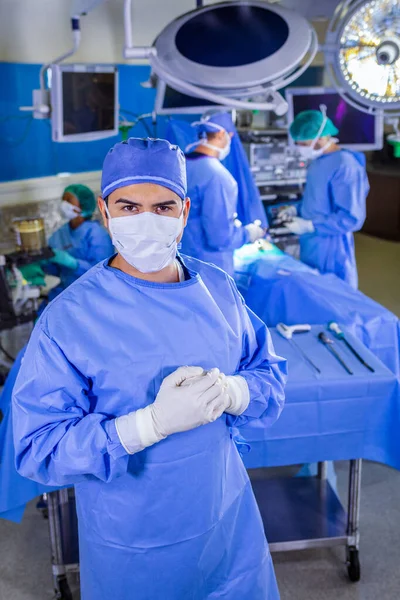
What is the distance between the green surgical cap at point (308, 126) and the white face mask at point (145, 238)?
2.26 m

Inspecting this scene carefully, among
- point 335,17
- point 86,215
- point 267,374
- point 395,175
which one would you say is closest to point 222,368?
point 267,374

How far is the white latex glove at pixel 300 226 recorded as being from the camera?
11.9ft

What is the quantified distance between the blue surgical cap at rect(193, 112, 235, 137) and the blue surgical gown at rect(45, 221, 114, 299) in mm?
747

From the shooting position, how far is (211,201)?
10.4 ft

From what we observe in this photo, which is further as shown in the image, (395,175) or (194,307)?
(395,175)

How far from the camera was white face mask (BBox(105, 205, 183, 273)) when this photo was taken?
134 centimetres

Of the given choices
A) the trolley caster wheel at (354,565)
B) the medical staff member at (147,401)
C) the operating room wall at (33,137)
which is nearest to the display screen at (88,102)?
the operating room wall at (33,137)

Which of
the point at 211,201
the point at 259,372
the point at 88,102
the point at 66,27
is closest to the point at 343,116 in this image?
the point at 211,201

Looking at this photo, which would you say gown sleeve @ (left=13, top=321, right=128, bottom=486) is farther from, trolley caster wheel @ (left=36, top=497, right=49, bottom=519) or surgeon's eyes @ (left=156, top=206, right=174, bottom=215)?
trolley caster wheel @ (left=36, top=497, right=49, bottom=519)

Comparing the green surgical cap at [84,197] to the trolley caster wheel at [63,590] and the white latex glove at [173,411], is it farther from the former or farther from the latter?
the white latex glove at [173,411]

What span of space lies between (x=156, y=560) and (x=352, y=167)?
2.64 m

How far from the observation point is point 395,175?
267 inches

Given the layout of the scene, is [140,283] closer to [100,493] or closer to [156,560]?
[100,493]

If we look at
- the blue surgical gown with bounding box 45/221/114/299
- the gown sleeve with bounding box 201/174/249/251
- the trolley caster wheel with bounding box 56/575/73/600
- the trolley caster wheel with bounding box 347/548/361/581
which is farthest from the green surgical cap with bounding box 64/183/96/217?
the trolley caster wheel with bounding box 347/548/361/581
